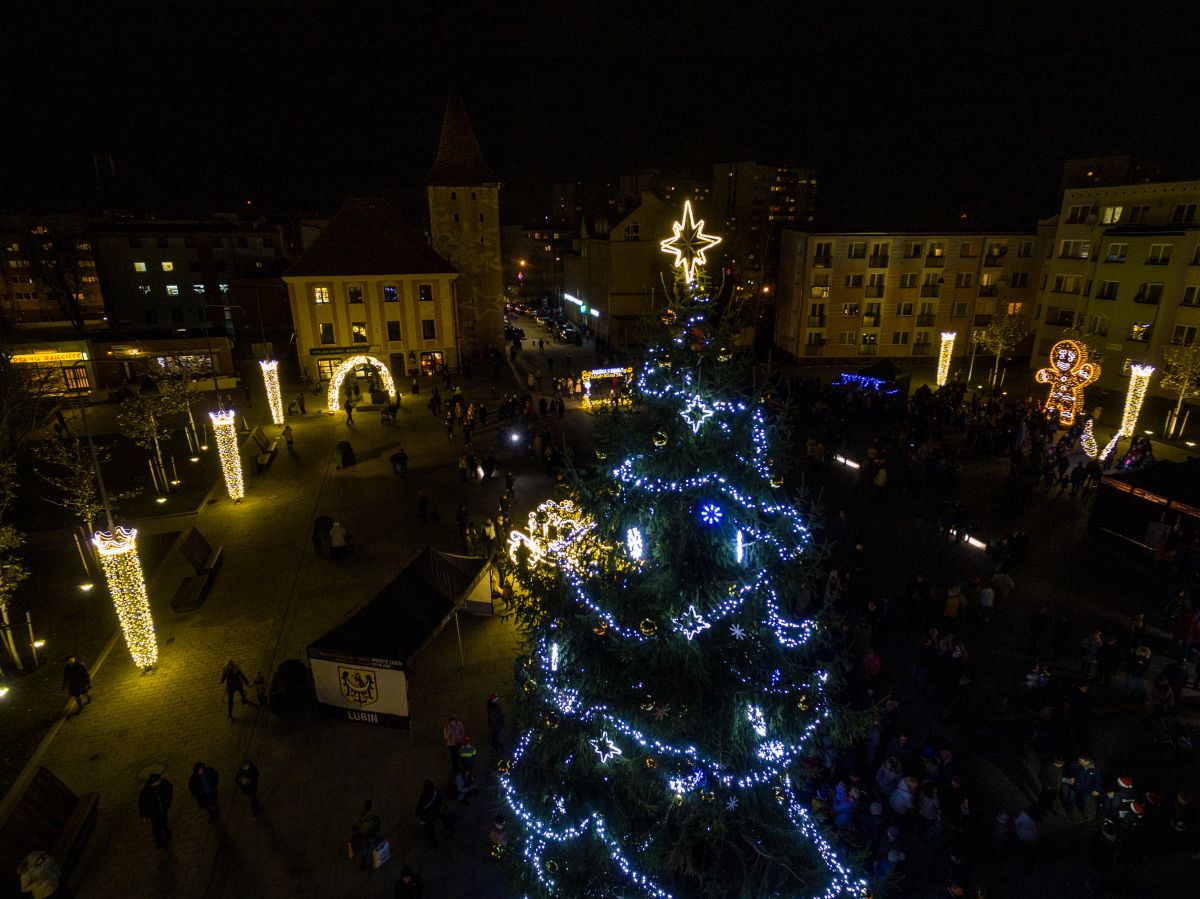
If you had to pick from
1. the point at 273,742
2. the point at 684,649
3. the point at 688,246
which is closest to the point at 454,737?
the point at 273,742

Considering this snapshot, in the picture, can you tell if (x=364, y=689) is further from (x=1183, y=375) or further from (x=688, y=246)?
(x=1183, y=375)

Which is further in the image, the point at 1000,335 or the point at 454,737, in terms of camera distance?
the point at 1000,335

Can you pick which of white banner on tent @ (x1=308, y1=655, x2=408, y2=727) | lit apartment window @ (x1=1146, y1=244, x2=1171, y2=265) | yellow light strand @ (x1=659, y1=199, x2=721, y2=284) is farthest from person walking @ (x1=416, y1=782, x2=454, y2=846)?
lit apartment window @ (x1=1146, y1=244, x2=1171, y2=265)

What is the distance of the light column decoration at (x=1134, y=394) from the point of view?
Result: 22.4 m

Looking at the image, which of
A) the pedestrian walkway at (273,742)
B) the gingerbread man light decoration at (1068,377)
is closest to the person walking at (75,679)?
the pedestrian walkway at (273,742)

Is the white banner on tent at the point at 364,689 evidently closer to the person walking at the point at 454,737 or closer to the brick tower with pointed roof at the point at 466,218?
the person walking at the point at 454,737

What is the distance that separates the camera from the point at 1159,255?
97.9ft

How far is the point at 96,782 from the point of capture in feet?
34.6

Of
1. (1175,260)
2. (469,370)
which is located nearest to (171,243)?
(469,370)

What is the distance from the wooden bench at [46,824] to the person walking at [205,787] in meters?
1.45

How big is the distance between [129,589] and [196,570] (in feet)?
12.2

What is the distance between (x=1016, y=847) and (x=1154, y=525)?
37.7 feet

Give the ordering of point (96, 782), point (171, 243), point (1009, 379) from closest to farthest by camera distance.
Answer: point (96, 782), point (1009, 379), point (171, 243)

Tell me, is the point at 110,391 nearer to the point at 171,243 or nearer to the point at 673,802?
the point at 171,243
